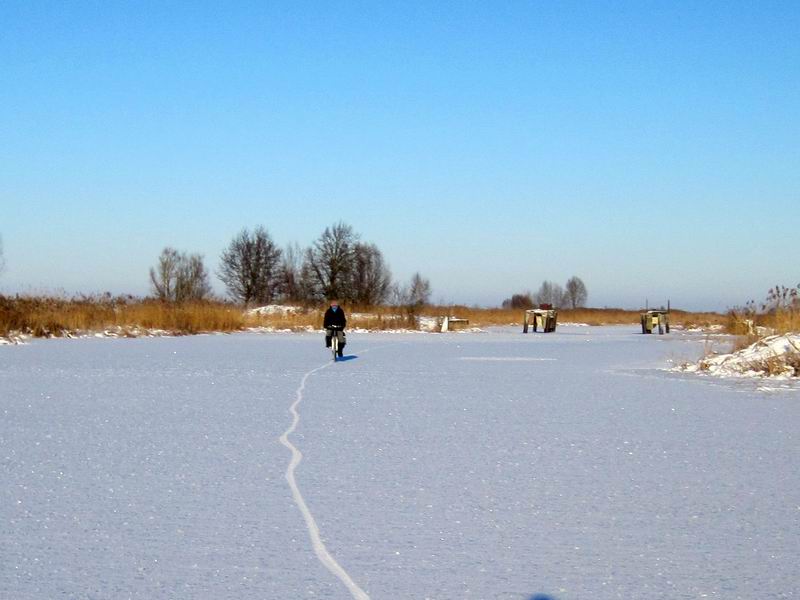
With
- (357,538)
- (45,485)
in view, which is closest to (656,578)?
(357,538)

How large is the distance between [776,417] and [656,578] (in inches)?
245

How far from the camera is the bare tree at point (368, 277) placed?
240 ft

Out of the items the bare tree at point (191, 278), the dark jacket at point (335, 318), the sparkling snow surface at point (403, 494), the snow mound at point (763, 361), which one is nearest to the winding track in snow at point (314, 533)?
the sparkling snow surface at point (403, 494)

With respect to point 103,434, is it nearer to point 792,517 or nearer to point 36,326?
point 792,517

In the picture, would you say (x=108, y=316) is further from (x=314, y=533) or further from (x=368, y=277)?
(x=368, y=277)

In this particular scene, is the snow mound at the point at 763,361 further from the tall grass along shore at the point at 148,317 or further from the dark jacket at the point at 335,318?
the tall grass along shore at the point at 148,317

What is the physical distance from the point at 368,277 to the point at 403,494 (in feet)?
226

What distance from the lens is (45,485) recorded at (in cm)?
583

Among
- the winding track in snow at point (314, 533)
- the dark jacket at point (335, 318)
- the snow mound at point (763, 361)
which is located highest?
the dark jacket at point (335, 318)

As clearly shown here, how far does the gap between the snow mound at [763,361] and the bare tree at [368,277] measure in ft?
188

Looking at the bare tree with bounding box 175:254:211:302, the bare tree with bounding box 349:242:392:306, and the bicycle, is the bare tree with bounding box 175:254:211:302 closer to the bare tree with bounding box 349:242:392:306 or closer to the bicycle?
the bare tree with bounding box 349:242:392:306

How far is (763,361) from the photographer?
48.5ft

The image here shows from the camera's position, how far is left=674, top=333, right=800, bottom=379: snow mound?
14539 millimetres

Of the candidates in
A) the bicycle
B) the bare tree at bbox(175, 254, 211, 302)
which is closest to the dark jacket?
the bicycle
